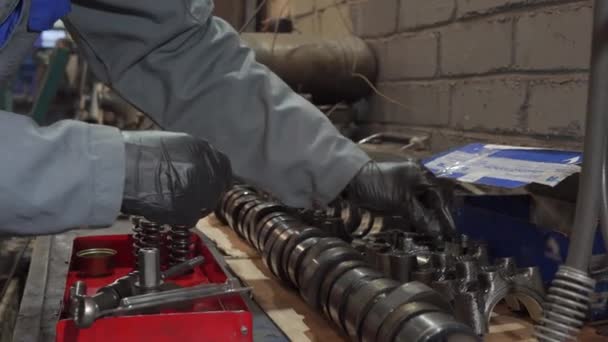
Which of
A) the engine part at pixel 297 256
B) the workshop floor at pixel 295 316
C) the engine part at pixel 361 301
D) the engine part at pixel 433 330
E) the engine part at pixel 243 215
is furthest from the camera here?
the engine part at pixel 243 215

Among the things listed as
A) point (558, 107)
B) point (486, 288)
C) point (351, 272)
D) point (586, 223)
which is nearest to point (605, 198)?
point (586, 223)

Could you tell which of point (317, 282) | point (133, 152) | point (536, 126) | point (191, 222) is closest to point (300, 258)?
point (317, 282)

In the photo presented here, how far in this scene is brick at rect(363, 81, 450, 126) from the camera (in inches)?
71.1

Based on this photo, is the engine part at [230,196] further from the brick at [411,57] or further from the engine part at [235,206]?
the brick at [411,57]

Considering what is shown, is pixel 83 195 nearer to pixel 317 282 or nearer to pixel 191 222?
pixel 191 222

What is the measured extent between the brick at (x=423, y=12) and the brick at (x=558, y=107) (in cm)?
41

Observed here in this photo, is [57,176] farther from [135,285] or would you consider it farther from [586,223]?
[586,223]

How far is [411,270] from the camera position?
1.02 meters

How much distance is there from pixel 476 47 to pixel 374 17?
0.60 meters

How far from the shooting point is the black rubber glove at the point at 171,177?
86cm

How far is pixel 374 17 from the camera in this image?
85.6 inches

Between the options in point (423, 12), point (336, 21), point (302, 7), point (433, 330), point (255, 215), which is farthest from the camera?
point (302, 7)

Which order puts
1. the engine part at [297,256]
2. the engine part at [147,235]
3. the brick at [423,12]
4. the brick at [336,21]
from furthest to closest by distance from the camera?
the brick at [336,21] → the brick at [423,12] → the engine part at [147,235] → the engine part at [297,256]

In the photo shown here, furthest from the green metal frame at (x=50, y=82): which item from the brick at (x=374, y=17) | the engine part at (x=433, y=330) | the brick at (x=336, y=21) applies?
the engine part at (x=433, y=330)
